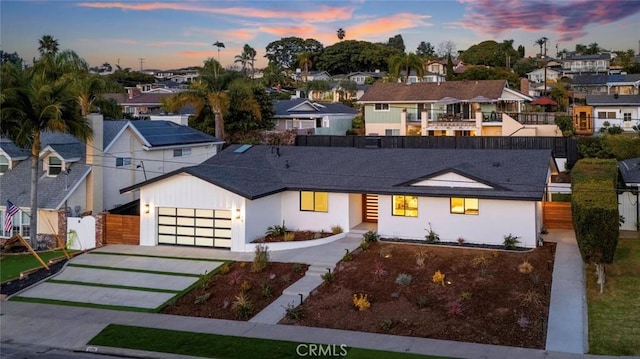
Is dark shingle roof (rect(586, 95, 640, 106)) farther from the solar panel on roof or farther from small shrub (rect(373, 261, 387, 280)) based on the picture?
small shrub (rect(373, 261, 387, 280))

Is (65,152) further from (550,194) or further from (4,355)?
(550,194)

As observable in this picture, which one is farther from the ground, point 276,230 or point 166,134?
point 166,134

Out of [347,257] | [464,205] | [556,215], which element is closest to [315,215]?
[347,257]

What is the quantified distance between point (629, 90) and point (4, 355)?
7548 centimetres

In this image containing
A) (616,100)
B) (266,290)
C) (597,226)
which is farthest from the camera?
(616,100)

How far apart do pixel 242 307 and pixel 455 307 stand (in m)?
6.39

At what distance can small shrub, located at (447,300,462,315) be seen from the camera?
57.0 ft

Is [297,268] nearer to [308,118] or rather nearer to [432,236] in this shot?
[432,236]

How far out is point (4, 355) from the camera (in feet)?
52.9

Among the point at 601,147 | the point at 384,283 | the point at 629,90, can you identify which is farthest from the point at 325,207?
the point at 629,90

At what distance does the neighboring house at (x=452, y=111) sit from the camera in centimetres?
4681

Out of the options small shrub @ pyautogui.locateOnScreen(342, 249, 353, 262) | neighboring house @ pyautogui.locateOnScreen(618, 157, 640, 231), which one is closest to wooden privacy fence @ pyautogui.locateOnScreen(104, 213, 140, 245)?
small shrub @ pyautogui.locateOnScreen(342, 249, 353, 262)

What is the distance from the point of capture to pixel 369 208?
2856cm

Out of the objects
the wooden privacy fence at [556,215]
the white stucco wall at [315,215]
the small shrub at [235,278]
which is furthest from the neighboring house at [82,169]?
the wooden privacy fence at [556,215]
